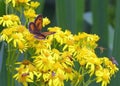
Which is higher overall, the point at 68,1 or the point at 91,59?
the point at 68,1

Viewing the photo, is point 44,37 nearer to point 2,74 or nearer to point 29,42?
point 29,42

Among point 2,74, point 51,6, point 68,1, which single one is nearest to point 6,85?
point 2,74

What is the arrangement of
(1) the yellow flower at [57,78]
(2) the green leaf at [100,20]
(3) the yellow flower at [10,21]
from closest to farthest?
(1) the yellow flower at [57,78], (3) the yellow flower at [10,21], (2) the green leaf at [100,20]

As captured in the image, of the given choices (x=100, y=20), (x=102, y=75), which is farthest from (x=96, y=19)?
(x=102, y=75)

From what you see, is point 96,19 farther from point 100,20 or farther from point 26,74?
point 26,74

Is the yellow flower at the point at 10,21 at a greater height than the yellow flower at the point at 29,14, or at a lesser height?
lesser

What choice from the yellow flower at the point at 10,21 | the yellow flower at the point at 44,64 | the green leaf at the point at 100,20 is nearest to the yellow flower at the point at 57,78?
the yellow flower at the point at 44,64

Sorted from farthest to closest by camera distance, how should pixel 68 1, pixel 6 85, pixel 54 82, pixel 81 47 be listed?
pixel 68 1, pixel 6 85, pixel 81 47, pixel 54 82

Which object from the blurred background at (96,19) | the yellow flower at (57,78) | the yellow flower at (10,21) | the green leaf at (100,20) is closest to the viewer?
the yellow flower at (57,78)

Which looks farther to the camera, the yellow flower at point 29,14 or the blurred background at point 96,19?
the blurred background at point 96,19

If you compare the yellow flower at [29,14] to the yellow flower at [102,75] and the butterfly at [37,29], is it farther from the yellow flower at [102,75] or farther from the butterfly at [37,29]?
the yellow flower at [102,75]

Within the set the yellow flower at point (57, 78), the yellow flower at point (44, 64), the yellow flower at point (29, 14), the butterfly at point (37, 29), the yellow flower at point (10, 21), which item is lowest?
the yellow flower at point (57, 78)
